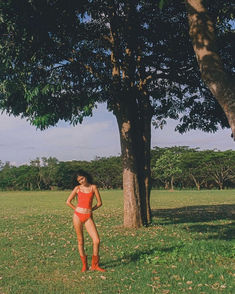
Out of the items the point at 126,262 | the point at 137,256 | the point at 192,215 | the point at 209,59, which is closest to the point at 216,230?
the point at 137,256

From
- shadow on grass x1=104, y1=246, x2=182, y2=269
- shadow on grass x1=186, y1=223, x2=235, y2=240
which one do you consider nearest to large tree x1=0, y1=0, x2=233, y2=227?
shadow on grass x1=186, y1=223, x2=235, y2=240

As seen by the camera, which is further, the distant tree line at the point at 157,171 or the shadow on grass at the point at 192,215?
the distant tree line at the point at 157,171

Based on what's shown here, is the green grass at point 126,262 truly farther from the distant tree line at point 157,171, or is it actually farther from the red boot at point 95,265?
the distant tree line at point 157,171

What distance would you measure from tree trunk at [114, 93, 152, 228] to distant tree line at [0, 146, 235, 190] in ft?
128

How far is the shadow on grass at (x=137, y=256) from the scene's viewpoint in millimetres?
8031

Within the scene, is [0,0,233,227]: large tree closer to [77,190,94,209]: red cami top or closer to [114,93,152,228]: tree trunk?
[114,93,152,228]: tree trunk

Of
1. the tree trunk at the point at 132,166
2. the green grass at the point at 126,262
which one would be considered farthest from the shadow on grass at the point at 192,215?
the green grass at the point at 126,262

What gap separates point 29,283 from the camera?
679cm

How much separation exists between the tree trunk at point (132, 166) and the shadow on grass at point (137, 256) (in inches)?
142

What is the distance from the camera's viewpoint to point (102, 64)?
13391mm

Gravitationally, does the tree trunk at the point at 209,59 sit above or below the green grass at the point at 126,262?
above

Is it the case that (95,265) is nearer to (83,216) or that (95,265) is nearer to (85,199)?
(83,216)

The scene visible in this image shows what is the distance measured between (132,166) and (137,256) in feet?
Result: 15.6

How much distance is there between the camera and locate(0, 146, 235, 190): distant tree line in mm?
53375
